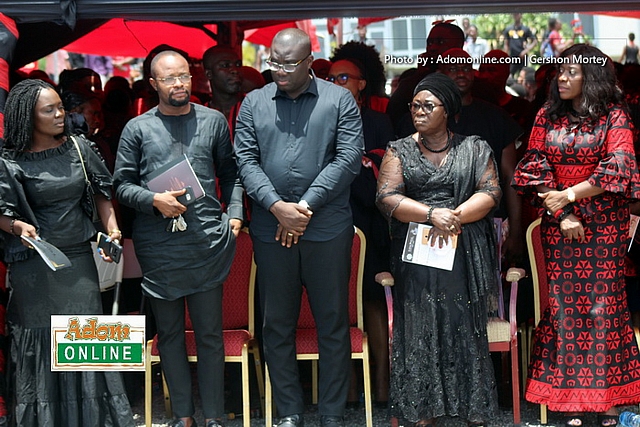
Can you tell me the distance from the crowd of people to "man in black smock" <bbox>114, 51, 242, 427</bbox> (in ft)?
0.03

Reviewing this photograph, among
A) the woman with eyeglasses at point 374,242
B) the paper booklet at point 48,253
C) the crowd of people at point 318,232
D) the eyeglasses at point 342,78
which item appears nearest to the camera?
the paper booklet at point 48,253

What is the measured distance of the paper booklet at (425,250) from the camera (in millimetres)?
4871

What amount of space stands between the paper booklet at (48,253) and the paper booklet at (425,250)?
1.76 metres

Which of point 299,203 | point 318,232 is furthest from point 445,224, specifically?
point 299,203

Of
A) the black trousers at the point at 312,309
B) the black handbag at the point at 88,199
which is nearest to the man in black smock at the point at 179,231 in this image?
the black handbag at the point at 88,199

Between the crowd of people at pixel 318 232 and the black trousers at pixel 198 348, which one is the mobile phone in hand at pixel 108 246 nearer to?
the crowd of people at pixel 318 232

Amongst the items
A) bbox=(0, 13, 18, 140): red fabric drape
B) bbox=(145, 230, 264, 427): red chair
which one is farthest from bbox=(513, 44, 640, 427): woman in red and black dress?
bbox=(0, 13, 18, 140): red fabric drape

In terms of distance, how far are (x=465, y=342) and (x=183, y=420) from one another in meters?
1.56

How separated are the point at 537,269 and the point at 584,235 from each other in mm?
498

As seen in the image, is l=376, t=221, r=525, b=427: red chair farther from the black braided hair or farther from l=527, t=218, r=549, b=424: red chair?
the black braided hair

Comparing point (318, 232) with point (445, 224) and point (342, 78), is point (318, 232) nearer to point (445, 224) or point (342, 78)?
point (445, 224)

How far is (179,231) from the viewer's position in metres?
4.81

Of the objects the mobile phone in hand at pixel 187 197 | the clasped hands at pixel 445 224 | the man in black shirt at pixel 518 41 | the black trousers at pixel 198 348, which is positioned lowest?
the black trousers at pixel 198 348

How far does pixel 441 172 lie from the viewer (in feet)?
16.1
